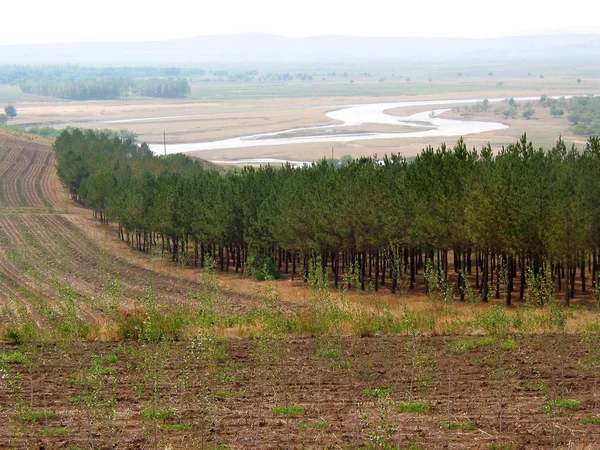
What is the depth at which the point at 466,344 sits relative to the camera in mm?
25547

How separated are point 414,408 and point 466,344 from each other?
22.0 ft

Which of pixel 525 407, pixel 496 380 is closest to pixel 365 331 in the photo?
pixel 496 380

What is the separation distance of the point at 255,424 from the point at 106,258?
46544 mm

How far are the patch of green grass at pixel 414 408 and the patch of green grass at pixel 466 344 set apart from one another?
555 cm

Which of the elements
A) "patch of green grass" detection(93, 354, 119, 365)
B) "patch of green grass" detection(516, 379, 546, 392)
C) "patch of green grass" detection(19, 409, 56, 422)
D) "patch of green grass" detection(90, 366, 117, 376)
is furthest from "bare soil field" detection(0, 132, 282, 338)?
"patch of green grass" detection(516, 379, 546, 392)

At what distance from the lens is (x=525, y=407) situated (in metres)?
19.6

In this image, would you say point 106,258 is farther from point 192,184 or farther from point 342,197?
point 342,197

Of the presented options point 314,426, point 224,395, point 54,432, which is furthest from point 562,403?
point 54,432

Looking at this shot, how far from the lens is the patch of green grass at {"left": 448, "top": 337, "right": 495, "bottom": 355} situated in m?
24.8

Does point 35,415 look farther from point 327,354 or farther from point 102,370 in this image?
point 327,354

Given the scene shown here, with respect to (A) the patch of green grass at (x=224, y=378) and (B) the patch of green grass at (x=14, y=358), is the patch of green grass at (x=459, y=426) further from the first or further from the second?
(B) the patch of green grass at (x=14, y=358)

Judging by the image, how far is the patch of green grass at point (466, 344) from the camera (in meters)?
24.8

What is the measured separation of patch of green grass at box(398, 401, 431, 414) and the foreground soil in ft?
0.58

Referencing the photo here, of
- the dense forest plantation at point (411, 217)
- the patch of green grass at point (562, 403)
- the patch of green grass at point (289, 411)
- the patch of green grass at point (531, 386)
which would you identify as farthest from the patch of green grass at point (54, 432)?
the dense forest plantation at point (411, 217)
